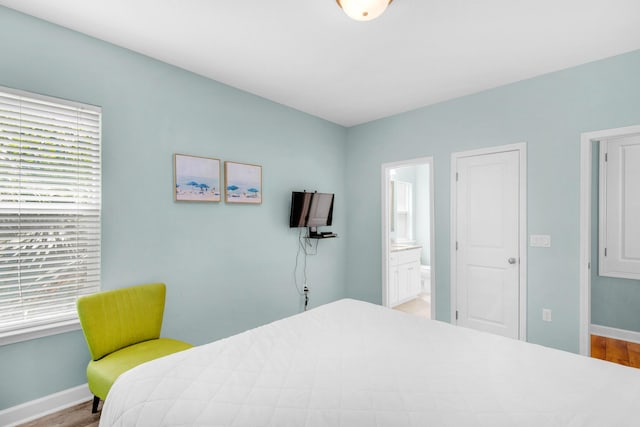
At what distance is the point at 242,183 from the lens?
3.20 metres

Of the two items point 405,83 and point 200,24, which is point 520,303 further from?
point 200,24

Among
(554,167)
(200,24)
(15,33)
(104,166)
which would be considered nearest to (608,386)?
(554,167)

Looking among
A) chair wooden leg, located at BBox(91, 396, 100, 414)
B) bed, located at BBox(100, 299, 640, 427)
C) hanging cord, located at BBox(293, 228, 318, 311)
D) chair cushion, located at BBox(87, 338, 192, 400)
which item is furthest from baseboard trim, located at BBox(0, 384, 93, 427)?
hanging cord, located at BBox(293, 228, 318, 311)

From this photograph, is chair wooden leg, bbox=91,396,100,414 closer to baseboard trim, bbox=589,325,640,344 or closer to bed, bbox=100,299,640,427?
bed, bbox=100,299,640,427

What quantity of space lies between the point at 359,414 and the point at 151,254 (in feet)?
6.92

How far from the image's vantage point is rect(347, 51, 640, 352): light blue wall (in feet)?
8.54

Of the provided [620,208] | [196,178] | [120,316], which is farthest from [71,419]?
[620,208]

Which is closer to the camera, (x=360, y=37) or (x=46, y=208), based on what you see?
(x=46, y=208)

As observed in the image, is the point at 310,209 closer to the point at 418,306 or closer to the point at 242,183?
the point at 242,183

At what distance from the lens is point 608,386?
4.17 feet

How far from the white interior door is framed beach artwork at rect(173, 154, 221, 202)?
2.62m

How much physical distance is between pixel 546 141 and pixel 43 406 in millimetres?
4514

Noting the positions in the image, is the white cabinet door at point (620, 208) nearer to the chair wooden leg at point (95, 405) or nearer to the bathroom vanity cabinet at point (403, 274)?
the bathroom vanity cabinet at point (403, 274)

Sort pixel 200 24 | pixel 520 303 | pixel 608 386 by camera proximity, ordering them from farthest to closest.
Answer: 1. pixel 520 303
2. pixel 200 24
3. pixel 608 386
